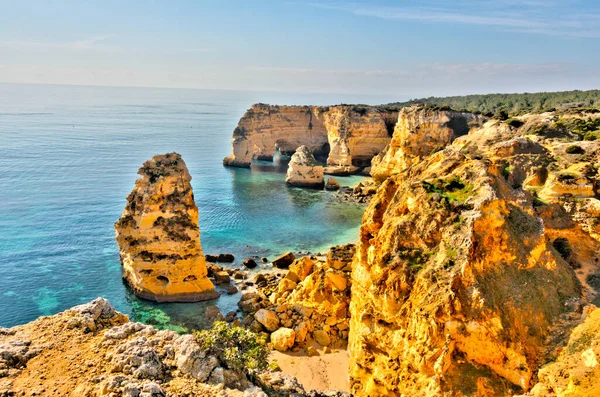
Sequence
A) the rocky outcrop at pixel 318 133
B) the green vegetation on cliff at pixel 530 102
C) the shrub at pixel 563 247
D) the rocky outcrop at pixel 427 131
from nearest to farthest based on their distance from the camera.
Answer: the shrub at pixel 563 247
the rocky outcrop at pixel 427 131
the rocky outcrop at pixel 318 133
the green vegetation on cliff at pixel 530 102

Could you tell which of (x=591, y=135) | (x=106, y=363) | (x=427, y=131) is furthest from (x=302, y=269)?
(x=427, y=131)

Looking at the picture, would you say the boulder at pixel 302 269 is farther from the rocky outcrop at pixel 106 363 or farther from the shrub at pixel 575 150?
the shrub at pixel 575 150

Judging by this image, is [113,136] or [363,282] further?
[113,136]

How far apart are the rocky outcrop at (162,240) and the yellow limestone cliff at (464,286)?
1487 cm

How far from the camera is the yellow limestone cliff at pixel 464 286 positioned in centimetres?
1480

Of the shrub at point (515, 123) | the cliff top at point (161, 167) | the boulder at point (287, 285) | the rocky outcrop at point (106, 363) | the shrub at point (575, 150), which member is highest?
the shrub at point (515, 123)

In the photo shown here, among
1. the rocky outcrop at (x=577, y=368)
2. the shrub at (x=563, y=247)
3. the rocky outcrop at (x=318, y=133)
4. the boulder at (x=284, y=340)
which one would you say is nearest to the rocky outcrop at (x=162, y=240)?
the boulder at (x=284, y=340)

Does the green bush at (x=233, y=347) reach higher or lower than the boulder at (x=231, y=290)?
higher

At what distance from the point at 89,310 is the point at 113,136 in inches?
4099

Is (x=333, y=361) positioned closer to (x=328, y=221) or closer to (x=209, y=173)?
(x=328, y=221)

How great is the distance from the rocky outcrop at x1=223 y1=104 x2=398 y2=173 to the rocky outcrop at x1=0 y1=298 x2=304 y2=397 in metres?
70.4

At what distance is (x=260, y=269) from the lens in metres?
38.0

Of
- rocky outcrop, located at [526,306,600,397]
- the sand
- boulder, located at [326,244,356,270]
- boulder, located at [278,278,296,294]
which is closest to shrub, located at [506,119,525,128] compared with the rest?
boulder, located at [326,244,356,270]

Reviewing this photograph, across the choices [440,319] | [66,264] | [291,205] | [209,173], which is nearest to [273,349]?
[440,319]
